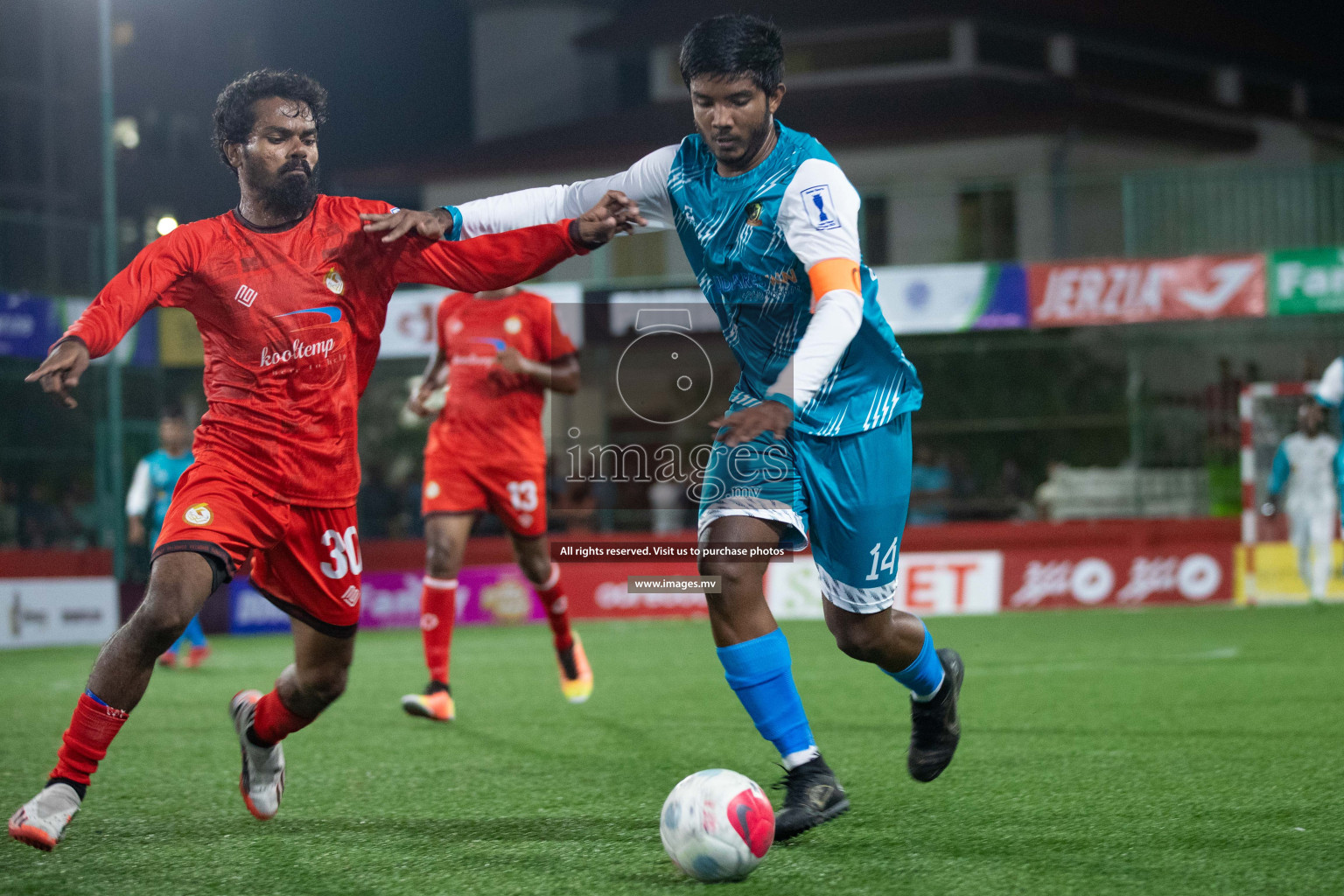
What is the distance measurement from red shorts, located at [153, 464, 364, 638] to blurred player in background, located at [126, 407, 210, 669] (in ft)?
21.2

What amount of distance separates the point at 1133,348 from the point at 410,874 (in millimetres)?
15530

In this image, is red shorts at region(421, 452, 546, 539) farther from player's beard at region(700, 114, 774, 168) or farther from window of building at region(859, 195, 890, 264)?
window of building at region(859, 195, 890, 264)

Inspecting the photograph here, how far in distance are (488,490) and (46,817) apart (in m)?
3.79

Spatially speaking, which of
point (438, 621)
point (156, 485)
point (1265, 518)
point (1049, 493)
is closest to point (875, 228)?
point (1049, 493)

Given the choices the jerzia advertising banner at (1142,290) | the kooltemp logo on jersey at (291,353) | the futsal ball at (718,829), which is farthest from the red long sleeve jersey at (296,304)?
the jerzia advertising banner at (1142,290)

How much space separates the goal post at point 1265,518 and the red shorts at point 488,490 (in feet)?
33.1

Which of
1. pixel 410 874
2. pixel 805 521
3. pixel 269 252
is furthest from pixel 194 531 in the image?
pixel 805 521

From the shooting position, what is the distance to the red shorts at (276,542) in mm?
4059

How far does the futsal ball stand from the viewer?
3531mm

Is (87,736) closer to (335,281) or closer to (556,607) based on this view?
(335,281)

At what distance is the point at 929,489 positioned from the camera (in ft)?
57.5

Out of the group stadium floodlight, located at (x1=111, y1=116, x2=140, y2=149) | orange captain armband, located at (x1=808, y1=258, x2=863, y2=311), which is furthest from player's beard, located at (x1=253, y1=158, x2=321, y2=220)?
stadium floodlight, located at (x1=111, y1=116, x2=140, y2=149)

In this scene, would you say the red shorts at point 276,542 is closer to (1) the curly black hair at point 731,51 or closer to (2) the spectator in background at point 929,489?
(1) the curly black hair at point 731,51

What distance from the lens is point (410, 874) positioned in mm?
3766
